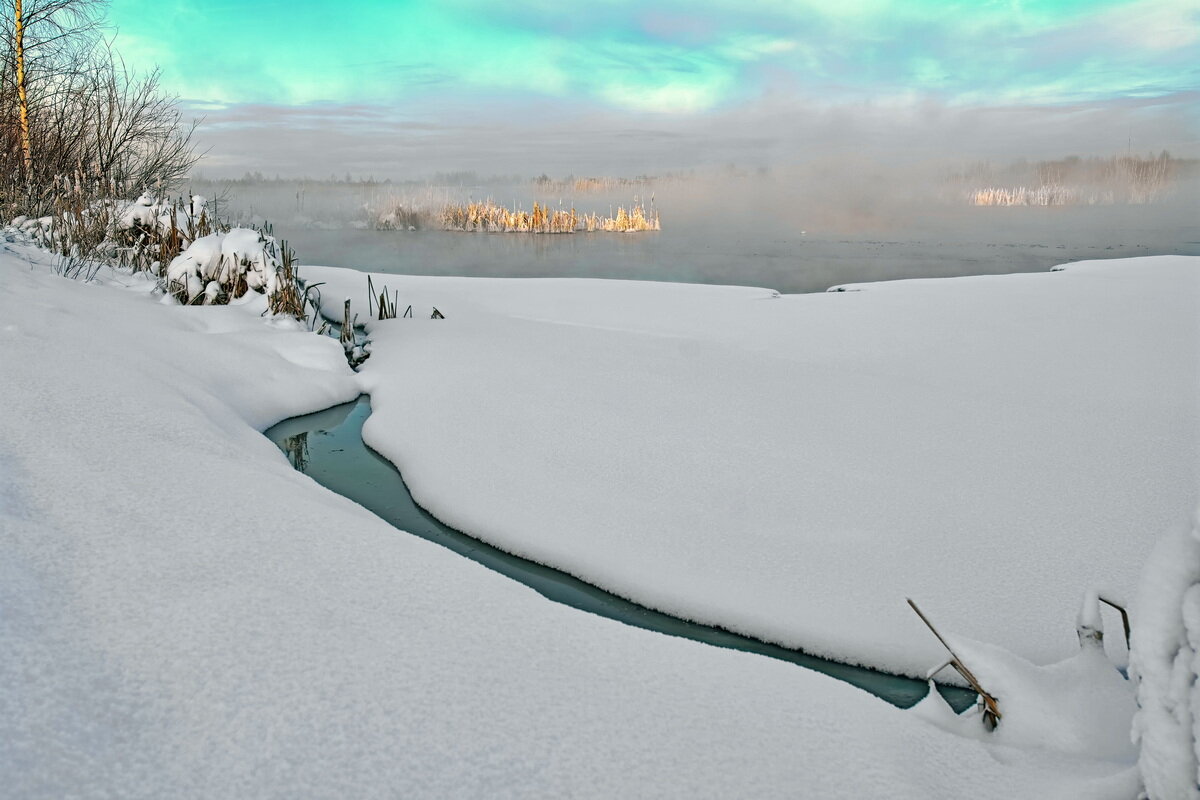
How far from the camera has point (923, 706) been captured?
1600mm

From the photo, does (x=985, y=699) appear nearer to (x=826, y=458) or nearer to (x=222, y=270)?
(x=826, y=458)

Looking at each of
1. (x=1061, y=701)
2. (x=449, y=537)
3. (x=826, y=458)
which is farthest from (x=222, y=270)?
(x=1061, y=701)

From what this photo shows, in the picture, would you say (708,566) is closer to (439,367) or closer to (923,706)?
(923,706)

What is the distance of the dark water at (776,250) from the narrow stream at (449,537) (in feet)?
26.9

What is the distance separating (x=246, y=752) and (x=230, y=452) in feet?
6.39

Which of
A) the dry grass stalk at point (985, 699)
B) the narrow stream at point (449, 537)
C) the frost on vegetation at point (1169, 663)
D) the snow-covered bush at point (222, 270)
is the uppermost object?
the snow-covered bush at point (222, 270)

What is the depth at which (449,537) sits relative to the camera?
9.90 feet

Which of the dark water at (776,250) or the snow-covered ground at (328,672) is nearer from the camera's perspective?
the snow-covered ground at (328,672)

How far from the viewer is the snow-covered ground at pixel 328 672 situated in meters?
1.15

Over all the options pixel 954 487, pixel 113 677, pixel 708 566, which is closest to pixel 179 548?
pixel 113 677

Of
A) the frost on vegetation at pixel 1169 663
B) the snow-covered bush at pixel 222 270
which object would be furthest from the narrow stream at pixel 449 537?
the snow-covered bush at pixel 222 270

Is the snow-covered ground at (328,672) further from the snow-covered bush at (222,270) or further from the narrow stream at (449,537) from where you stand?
the snow-covered bush at (222,270)

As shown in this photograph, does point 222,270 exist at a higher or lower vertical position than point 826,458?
higher

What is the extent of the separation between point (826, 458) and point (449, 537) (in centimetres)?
177
